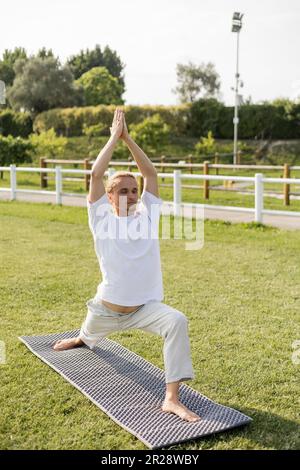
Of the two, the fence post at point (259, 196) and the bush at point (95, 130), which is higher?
the bush at point (95, 130)

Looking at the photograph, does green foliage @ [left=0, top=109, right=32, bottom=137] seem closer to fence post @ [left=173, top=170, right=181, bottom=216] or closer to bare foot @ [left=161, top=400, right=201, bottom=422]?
fence post @ [left=173, top=170, right=181, bottom=216]

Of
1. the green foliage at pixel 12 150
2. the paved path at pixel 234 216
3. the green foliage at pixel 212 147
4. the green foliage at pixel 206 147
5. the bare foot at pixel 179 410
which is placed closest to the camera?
the bare foot at pixel 179 410

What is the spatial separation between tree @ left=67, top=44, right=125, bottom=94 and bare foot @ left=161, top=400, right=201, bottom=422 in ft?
270

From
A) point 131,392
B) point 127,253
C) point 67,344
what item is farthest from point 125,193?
point 67,344

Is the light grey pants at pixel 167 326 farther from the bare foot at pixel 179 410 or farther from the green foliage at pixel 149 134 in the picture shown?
the green foliage at pixel 149 134

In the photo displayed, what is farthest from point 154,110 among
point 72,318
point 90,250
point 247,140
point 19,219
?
point 72,318

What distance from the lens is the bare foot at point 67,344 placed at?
5.21 metres

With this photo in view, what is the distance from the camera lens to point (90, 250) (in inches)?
394

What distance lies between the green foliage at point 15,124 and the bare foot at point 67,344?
40.3 m

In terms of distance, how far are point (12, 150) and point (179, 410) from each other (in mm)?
23278

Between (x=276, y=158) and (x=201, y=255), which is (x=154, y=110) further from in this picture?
(x=201, y=255)

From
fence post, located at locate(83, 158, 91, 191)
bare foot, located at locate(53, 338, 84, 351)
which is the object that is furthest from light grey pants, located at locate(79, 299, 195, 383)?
fence post, located at locate(83, 158, 91, 191)

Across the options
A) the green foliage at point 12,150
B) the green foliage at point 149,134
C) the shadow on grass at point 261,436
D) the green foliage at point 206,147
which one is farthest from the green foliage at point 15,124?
the shadow on grass at point 261,436
